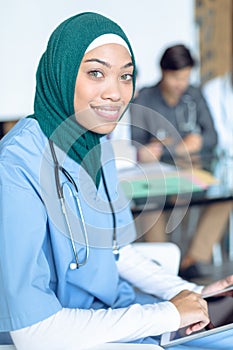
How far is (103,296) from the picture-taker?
132cm

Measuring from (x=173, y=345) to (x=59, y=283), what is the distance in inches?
10.1

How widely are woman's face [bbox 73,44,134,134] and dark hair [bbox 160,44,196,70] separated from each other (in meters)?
1.72

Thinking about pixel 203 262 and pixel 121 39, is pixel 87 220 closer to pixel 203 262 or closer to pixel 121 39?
pixel 121 39

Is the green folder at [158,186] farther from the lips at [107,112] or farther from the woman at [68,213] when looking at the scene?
the lips at [107,112]

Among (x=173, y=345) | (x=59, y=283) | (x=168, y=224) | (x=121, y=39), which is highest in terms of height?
(x=121, y=39)

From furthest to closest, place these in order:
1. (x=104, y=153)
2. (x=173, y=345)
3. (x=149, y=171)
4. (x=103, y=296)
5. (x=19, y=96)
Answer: (x=19, y=96) < (x=149, y=171) < (x=104, y=153) < (x=103, y=296) < (x=173, y=345)

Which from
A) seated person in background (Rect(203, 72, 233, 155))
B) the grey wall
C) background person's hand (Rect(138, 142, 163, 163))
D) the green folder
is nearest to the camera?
the green folder

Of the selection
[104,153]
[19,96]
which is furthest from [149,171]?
[19,96]

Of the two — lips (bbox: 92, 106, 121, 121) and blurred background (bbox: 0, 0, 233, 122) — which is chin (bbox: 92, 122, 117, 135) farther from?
blurred background (bbox: 0, 0, 233, 122)

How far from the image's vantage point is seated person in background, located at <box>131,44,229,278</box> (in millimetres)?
2691

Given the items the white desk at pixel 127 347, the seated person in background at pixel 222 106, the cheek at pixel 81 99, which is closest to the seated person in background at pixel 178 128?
the seated person in background at pixel 222 106

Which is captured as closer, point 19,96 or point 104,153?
point 104,153

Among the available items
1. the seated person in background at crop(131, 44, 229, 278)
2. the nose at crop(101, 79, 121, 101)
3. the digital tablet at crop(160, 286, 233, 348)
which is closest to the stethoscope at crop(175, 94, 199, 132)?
the seated person in background at crop(131, 44, 229, 278)

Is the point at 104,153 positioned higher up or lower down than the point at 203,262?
higher up
